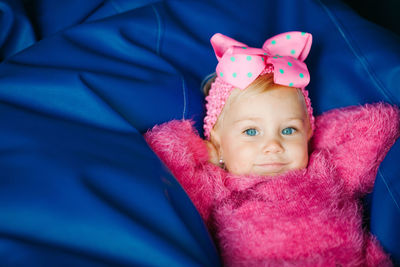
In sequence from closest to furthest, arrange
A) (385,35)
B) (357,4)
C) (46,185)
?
1. (46,185)
2. (385,35)
3. (357,4)

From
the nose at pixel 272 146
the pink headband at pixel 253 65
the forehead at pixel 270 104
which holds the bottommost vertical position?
the nose at pixel 272 146

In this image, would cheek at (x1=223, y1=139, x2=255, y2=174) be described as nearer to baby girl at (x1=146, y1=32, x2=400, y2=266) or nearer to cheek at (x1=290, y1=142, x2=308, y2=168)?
baby girl at (x1=146, y1=32, x2=400, y2=266)

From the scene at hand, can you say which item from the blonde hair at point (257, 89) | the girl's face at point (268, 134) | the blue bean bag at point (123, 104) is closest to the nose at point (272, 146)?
the girl's face at point (268, 134)

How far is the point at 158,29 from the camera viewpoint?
4.20ft

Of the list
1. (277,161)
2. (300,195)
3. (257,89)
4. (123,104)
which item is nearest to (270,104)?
(257,89)

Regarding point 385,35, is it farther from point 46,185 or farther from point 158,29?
point 46,185

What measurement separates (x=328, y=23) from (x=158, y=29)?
2.07ft

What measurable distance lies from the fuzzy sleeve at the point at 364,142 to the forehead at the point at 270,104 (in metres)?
0.16

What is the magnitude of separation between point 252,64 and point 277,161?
0.30 meters

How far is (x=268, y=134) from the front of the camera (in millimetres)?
1159

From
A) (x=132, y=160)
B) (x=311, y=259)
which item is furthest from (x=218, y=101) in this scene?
(x=311, y=259)

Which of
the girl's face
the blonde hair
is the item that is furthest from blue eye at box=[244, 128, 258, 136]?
the blonde hair

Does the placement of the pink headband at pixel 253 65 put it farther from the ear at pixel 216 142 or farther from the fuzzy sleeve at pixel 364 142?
the fuzzy sleeve at pixel 364 142

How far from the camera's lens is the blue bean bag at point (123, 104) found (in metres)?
0.72
